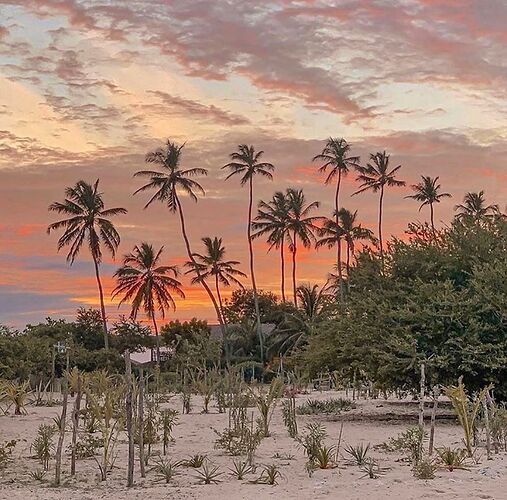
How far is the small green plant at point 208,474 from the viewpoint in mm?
11805

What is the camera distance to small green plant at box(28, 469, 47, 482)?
1198 centimetres

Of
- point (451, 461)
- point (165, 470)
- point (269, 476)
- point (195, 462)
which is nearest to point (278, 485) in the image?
point (269, 476)

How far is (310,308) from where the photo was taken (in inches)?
2201

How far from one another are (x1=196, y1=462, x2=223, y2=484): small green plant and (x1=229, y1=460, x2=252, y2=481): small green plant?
0.23 meters

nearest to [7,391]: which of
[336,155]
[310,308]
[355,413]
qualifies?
[355,413]

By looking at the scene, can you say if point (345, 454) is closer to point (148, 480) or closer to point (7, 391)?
point (148, 480)

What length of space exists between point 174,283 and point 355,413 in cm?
3089

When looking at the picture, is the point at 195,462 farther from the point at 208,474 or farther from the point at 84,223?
the point at 84,223

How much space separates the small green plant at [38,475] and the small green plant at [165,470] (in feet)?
5.27

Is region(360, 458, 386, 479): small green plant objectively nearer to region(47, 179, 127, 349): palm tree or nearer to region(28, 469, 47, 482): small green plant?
region(28, 469, 47, 482): small green plant

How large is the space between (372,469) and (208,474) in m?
2.46

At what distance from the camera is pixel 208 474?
12047 millimetres

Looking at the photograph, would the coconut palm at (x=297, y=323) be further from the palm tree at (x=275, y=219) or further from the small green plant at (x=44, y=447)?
the small green plant at (x=44, y=447)

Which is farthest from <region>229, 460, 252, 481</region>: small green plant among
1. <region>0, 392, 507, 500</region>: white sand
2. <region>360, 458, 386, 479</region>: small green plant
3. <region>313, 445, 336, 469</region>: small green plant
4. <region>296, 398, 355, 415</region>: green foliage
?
<region>296, 398, 355, 415</region>: green foliage
